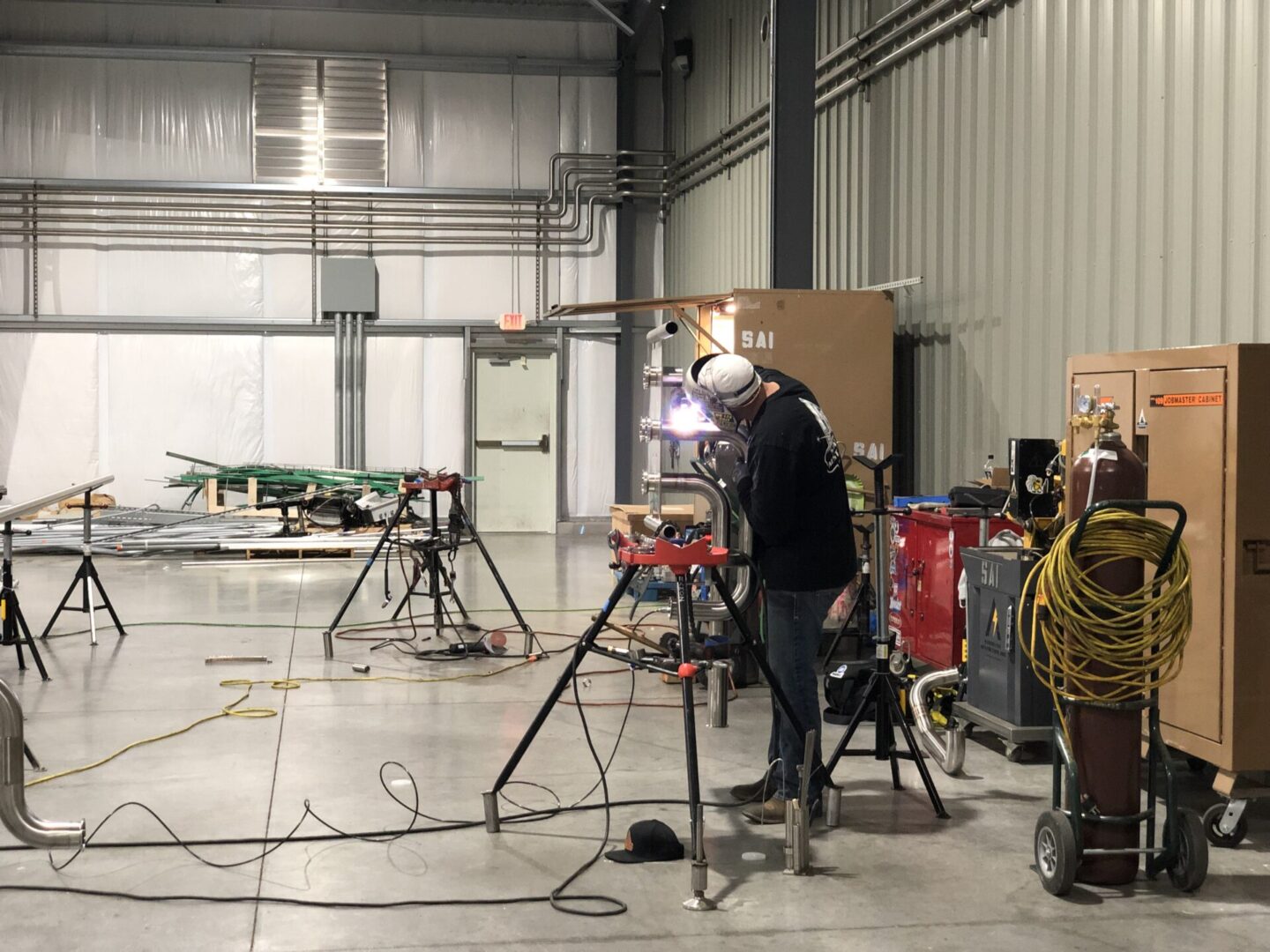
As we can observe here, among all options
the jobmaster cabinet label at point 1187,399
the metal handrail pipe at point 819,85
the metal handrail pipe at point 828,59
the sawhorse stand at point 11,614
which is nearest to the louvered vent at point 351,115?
the metal handrail pipe at point 819,85

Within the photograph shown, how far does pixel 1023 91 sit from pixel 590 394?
945cm

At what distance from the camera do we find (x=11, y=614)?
7.47 meters

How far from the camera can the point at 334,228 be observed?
16.4 m

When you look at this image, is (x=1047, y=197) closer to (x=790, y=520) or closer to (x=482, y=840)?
(x=790, y=520)

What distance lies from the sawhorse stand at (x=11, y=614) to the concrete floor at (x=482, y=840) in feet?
0.50

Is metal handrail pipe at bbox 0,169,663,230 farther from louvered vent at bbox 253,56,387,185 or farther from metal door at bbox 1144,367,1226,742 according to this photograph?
metal door at bbox 1144,367,1226,742

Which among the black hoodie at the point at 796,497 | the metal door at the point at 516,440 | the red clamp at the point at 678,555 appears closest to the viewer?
the red clamp at the point at 678,555

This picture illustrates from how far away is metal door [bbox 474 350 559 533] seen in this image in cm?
1647

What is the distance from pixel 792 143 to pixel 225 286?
9.86m

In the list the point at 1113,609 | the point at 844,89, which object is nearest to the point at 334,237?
the point at 844,89

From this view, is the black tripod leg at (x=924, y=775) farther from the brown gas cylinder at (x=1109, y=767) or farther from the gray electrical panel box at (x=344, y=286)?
the gray electrical panel box at (x=344, y=286)

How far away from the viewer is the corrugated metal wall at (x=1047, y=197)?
19.7 feet

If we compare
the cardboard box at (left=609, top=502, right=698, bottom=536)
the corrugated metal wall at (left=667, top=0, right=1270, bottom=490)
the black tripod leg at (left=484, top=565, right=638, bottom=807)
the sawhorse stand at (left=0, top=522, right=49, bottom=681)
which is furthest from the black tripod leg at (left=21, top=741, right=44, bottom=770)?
A: the corrugated metal wall at (left=667, top=0, right=1270, bottom=490)

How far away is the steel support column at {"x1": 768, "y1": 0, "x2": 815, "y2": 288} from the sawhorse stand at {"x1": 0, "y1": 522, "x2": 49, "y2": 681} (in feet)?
16.7
